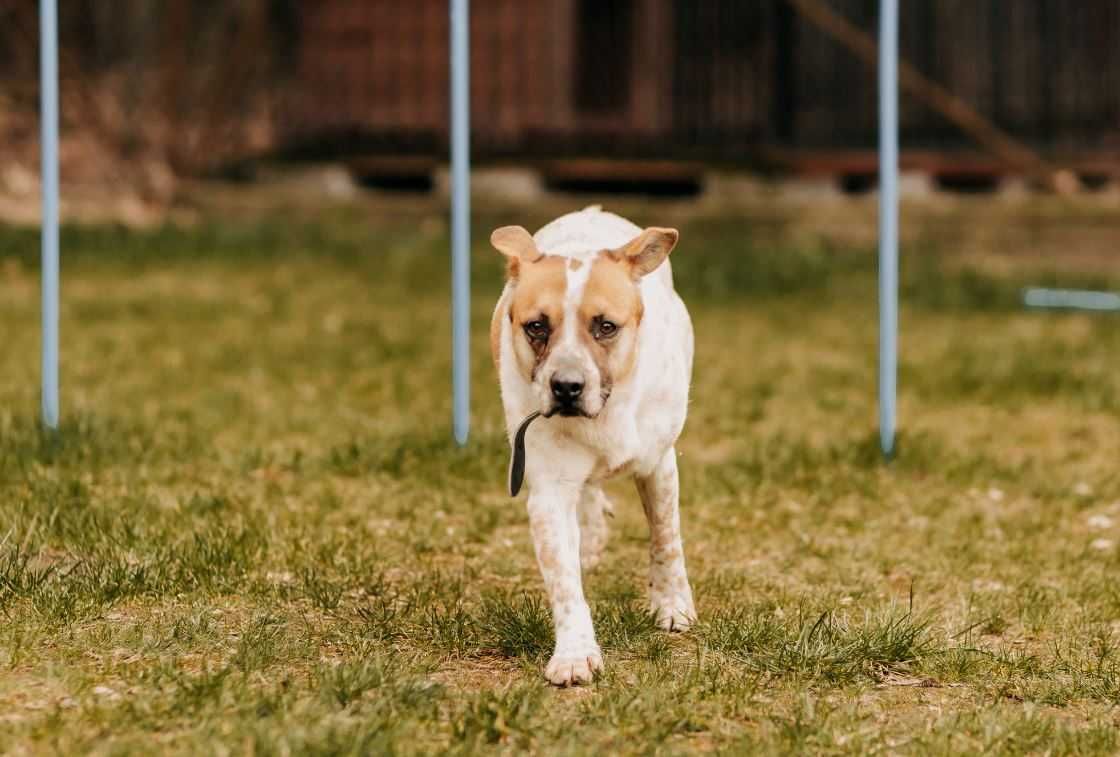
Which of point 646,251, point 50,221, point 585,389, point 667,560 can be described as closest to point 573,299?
point 585,389

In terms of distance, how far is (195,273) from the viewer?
12.2 metres

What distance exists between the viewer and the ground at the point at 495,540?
411cm

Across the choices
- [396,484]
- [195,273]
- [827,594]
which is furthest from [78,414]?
[195,273]

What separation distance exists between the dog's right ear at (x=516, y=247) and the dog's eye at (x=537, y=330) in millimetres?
230

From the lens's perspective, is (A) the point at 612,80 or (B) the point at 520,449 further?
(A) the point at 612,80

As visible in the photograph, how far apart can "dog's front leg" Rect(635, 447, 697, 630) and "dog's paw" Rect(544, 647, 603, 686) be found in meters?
0.54

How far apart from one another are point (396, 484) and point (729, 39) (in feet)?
28.8

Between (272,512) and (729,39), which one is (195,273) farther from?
(272,512)

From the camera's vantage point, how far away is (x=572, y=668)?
169 inches

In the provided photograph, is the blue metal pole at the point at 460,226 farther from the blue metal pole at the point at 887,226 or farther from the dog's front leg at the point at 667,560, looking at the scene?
the dog's front leg at the point at 667,560

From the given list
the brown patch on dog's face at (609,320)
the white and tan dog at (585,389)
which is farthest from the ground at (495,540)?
the brown patch on dog's face at (609,320)

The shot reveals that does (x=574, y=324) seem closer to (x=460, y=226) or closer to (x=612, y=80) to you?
(x=460, y=226)

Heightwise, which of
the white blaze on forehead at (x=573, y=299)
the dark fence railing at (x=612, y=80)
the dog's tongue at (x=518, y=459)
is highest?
the dark fence railing at (x=612, y=80)

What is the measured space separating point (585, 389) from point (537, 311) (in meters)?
0.23
